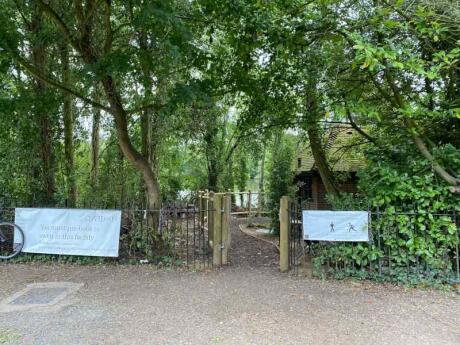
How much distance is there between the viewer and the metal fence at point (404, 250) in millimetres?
6156

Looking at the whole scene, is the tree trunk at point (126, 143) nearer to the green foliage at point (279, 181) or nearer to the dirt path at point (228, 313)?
the dirt path at point (228, 313)

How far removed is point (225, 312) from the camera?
494cm

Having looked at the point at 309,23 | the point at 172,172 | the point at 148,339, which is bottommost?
the point at 148,339

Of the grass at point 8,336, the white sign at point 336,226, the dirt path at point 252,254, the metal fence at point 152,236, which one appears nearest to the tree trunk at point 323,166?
the dirt path at point 252,254

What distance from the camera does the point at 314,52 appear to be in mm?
7379

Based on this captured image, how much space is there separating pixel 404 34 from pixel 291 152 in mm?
7317

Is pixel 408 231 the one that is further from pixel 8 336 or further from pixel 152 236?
pixel 8 336

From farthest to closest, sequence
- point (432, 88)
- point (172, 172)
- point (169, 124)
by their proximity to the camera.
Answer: point (172, 172) → point (169, 124) → point (432, 88)

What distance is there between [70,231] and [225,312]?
168 inches

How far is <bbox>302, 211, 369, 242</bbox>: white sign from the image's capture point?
A: 6.44 metres

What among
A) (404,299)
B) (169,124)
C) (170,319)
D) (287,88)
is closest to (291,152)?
(169,124)

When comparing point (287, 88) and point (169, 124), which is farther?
point (169, 124)

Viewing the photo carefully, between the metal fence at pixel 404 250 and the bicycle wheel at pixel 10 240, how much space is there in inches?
237

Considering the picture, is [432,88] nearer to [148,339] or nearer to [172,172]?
[148,339]
